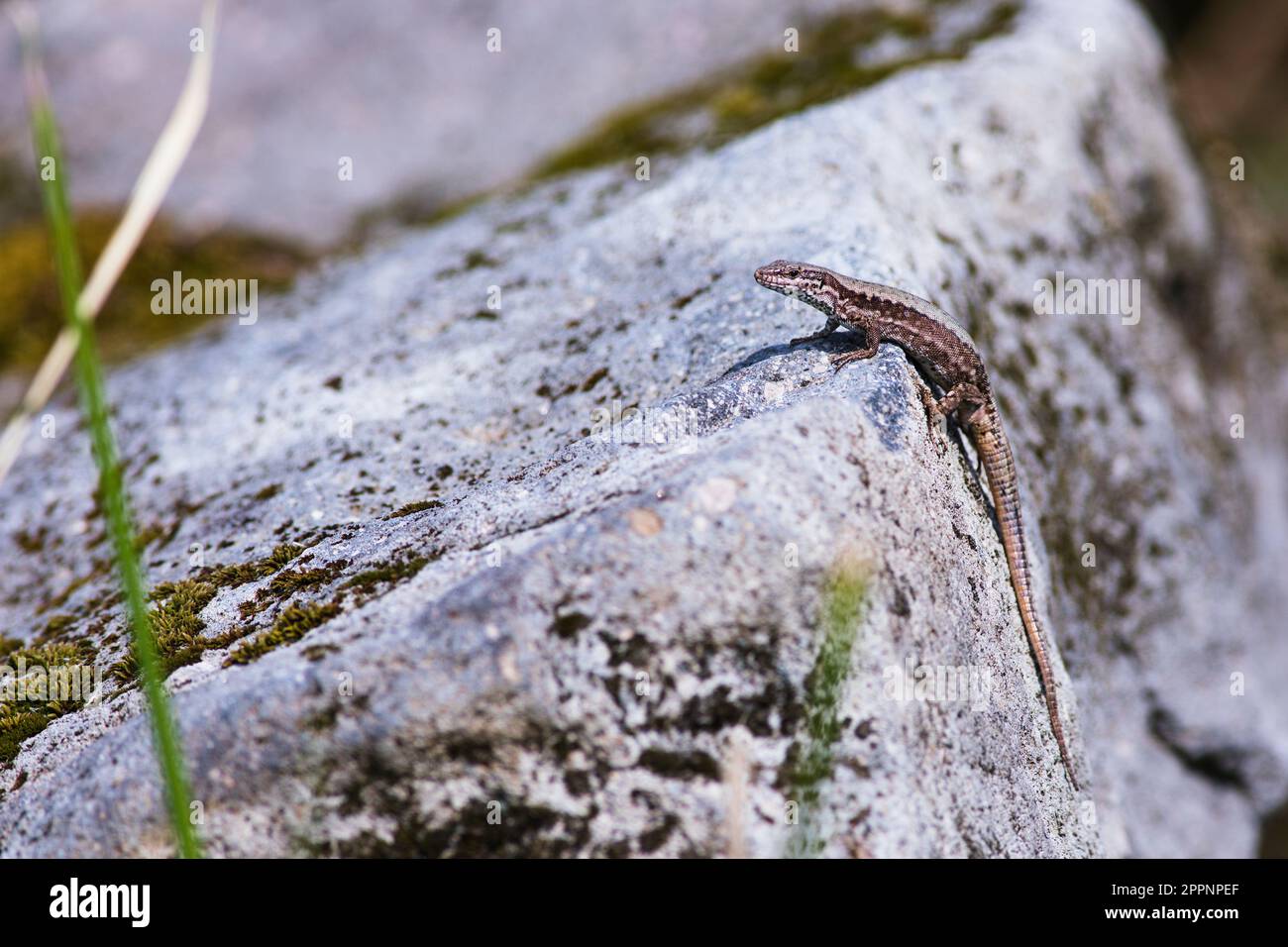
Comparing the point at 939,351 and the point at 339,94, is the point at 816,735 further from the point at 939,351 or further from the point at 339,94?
the point at 339,94

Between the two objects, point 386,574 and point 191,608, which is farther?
point 191,608

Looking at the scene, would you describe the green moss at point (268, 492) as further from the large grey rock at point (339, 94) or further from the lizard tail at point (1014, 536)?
→ the large grey rock at point (339, 94)

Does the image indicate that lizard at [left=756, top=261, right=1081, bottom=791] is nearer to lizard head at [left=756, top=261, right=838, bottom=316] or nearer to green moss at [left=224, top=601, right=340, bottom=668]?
lizard head at [left=756, top=261, right=838, bottom=316]

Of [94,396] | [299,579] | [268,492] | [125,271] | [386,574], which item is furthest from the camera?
[125,271]

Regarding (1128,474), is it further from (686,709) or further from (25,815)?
(25,815)
